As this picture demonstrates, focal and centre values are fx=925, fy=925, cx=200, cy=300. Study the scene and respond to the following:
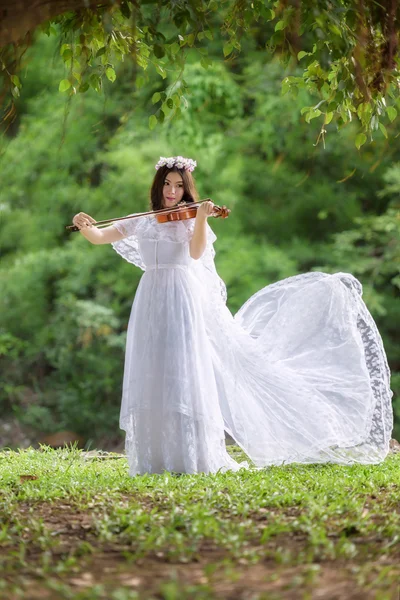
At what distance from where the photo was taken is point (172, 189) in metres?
5.01

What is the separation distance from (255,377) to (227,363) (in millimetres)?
182

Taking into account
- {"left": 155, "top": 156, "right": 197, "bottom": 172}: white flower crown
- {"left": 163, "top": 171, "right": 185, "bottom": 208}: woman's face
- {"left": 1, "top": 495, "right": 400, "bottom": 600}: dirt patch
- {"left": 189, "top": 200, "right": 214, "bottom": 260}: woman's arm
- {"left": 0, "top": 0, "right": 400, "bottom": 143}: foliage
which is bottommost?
{"left": 1, "top": 495, "right": 400, "bottom": 600}: dirt patch

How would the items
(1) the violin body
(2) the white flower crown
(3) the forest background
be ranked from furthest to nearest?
(3) the forest background → (2) the white flower crown → (1) the violin body

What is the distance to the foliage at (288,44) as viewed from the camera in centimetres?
363

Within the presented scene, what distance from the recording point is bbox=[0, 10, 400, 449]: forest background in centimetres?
1023

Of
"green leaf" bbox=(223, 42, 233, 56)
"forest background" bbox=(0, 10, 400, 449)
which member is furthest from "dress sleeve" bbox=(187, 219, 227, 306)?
"forest background" bbox=(0, 10, 400, 449)

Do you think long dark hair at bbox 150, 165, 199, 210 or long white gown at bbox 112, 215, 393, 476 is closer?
long white gown at bbox 112, 215, 393, 476

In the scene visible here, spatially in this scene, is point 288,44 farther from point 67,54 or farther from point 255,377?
point 255,377

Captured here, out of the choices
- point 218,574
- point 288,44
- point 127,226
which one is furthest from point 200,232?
point 218,574

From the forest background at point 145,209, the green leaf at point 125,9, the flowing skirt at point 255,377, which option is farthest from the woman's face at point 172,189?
the forest background at point 145,209

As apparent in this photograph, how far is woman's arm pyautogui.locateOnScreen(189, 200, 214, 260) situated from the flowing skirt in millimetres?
165

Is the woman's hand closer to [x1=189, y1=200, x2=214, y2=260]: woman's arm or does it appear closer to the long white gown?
[x1=189, y1=200, x2=214, y2=260]: woman's arm

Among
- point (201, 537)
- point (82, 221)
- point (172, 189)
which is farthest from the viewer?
point (82, 221)

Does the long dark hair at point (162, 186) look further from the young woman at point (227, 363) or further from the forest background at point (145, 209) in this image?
the forest background at point (145, 209)
